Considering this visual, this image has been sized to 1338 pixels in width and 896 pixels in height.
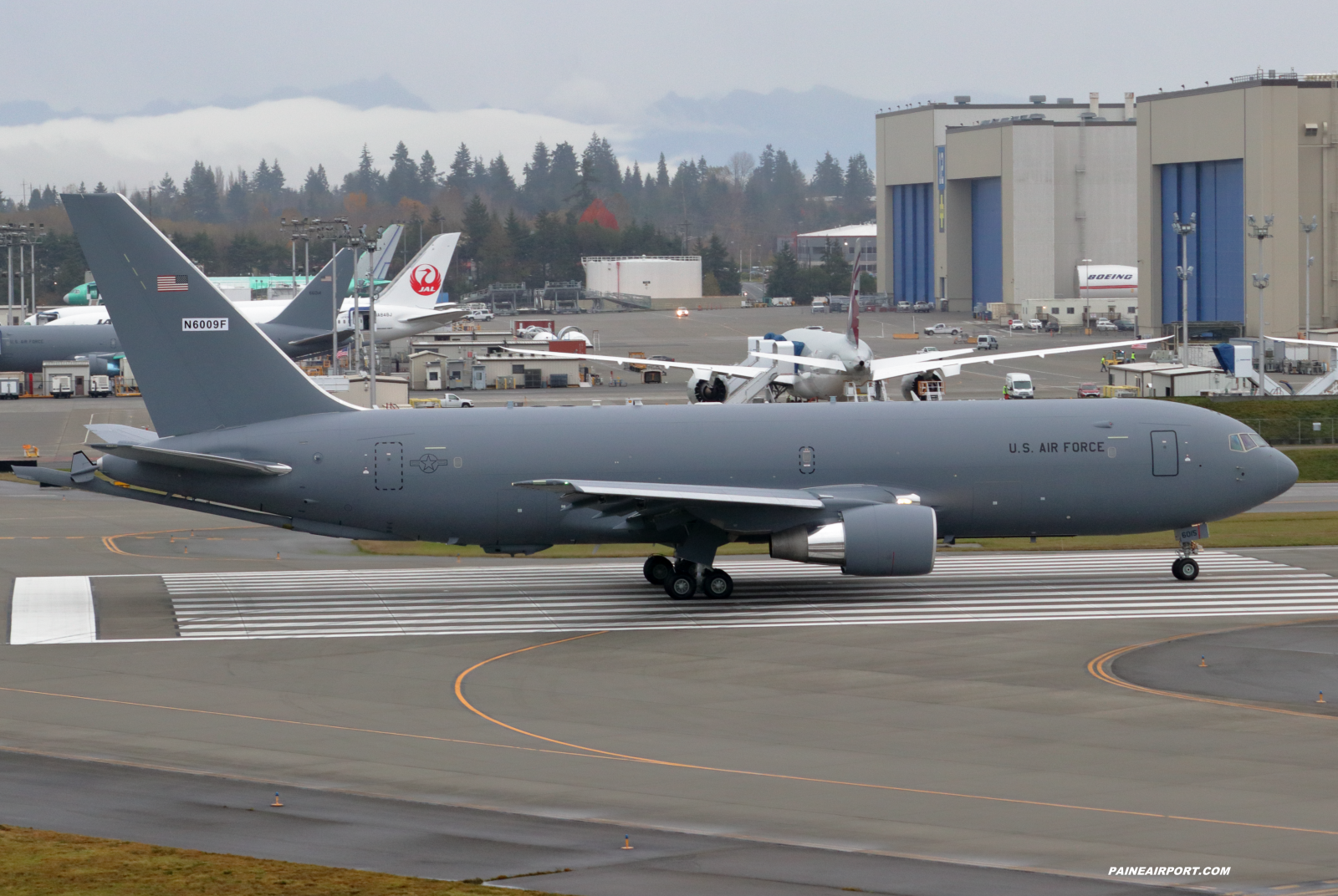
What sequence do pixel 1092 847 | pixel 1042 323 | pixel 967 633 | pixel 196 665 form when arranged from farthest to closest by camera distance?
pixel 1042 323 → pixel 967 633 → pixel 196 665 → pixel 1092 847

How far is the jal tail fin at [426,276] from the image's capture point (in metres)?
132

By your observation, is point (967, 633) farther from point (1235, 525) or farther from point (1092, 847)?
point (1235, 525)

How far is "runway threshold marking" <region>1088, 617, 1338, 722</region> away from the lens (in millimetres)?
24500

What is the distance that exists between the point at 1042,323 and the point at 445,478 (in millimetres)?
154961

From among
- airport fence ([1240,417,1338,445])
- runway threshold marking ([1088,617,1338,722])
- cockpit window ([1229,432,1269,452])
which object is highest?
cockpit window ([1229,432,1269,452])

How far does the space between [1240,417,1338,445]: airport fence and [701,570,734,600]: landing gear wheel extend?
155ft

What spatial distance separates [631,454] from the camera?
119ft

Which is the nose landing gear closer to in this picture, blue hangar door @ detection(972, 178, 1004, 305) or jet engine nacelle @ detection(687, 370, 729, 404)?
jet engine nacelle @ detection(687, 370, 729, 404)

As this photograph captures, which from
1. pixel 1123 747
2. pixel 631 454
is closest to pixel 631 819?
pixel 1123 747

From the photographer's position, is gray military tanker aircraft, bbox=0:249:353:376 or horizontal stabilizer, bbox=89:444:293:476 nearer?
horizontal stabilizer, bbox=89:444:293:476

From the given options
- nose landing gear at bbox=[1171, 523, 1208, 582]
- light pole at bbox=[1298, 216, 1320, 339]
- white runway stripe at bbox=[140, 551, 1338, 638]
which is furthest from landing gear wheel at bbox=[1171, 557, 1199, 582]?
light pole at bbox=[1298, 216, 1320, 339]

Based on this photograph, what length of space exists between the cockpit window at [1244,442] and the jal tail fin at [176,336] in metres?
23.6

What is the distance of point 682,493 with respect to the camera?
33812mm

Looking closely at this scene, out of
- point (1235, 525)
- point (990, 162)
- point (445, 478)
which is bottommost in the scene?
point (1235, 525)
